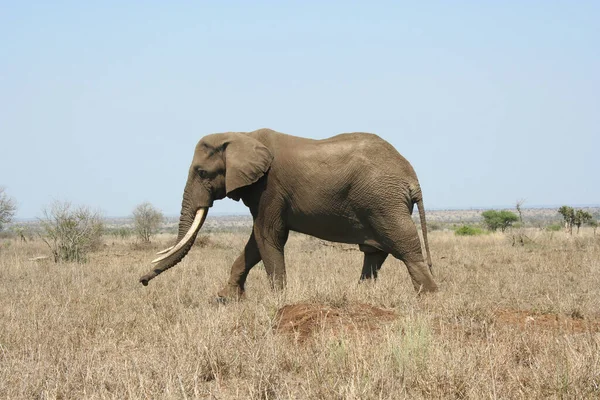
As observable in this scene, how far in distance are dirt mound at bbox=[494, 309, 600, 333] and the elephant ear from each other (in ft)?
12.2

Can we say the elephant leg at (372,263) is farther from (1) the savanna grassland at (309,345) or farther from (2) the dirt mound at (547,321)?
(2) the dirt mound at (547,321)

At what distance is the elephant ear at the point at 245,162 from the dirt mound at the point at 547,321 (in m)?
3.72

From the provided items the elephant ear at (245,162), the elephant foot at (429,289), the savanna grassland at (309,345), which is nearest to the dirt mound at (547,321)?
the savanna grassland at (309,345)

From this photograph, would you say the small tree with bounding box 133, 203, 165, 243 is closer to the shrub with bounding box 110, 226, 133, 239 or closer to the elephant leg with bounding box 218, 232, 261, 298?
the shrub with bounding box 110, 226, 133, 239

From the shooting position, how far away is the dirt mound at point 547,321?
648cm

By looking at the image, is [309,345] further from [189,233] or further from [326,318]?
[189,233]

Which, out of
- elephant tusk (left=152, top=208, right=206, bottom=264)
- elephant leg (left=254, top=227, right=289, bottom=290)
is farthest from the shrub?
elephant leg (left=254, top=227, right=289, bottom=290)

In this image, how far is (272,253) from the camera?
9.27 metres

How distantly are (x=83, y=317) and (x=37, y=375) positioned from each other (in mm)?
2785

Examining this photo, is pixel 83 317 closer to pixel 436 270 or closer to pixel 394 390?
pixel 394 390

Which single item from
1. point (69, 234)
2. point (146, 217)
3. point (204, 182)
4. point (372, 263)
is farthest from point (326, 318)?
point (146, 217)

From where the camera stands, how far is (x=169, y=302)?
8.95 metres

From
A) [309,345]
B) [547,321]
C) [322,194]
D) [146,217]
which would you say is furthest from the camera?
[146,217]

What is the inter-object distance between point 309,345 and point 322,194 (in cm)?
385
